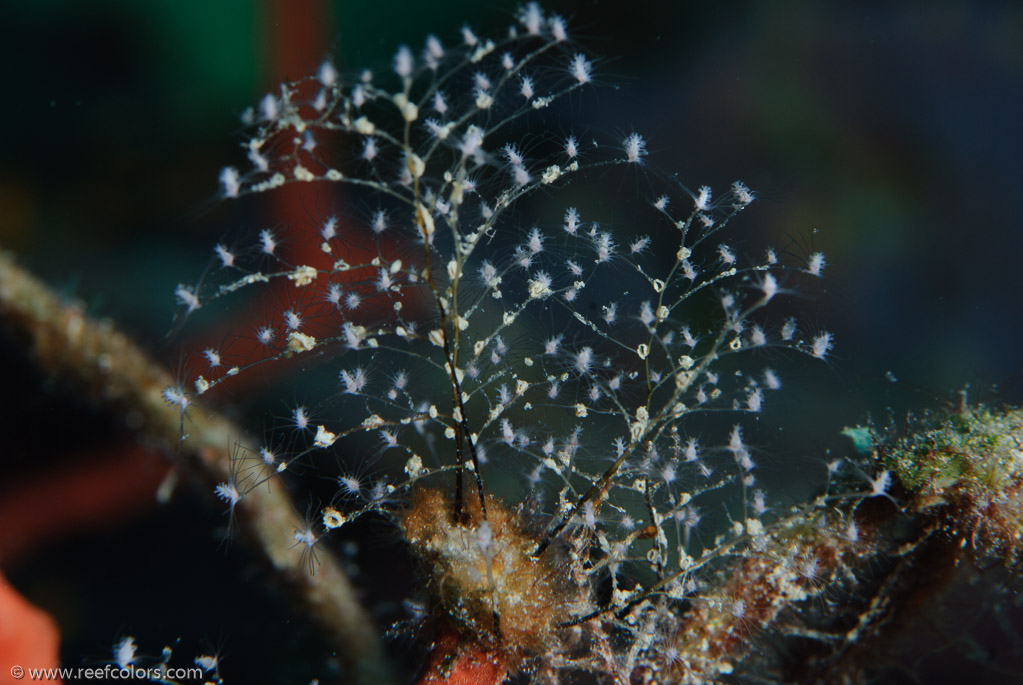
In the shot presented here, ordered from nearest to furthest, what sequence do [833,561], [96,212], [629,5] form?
1. [833,561]
2. [629,5]
3. [96,212]

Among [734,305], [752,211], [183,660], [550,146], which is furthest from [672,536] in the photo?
[183,660]

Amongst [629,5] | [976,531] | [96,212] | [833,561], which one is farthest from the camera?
[96,212]

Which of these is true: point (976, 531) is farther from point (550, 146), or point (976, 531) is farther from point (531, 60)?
point (531, 60)

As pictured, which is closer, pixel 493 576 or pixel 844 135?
pixel 493 576

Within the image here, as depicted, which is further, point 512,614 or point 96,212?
point 96,212

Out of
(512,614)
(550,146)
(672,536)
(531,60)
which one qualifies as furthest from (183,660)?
(531,60)

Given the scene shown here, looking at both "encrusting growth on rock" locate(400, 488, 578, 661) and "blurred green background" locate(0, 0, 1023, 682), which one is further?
"blurred green background" locate(0, 0, 1023, 682)

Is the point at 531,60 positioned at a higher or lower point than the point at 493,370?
higher

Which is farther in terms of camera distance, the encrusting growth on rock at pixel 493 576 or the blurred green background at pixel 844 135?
the blurred green background at pixel 844 135

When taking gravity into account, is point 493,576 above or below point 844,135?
below

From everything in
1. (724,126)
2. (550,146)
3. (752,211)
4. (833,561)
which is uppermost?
(550,146)
